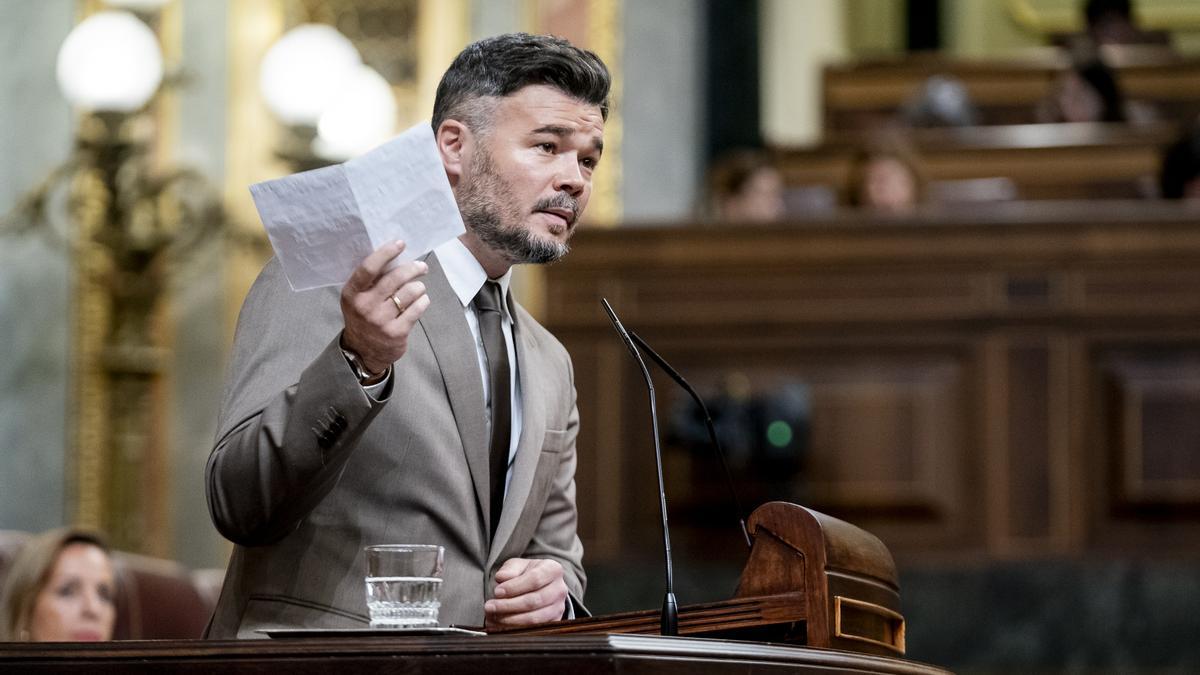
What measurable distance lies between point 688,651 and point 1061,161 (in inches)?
272

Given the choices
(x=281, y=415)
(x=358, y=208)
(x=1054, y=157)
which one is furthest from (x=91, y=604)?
(x=1054, y=157)

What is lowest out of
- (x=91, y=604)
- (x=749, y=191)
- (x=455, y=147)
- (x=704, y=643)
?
(x=91, y=604)

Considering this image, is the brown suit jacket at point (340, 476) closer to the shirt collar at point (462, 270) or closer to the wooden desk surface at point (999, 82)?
the shirt collar at point (462, 270)

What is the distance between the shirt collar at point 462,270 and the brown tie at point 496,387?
2 cm

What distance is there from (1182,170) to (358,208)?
597 cm

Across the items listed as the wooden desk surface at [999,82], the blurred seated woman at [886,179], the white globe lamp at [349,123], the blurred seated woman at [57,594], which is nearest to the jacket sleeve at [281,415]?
the blurred seated woman at [57,594]

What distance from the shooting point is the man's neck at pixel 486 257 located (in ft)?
8.06

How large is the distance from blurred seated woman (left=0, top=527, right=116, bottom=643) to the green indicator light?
232cm

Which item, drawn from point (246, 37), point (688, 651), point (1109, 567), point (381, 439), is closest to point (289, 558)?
point (381, 439)

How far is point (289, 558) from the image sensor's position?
7.28 feet

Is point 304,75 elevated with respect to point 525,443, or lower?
elevated

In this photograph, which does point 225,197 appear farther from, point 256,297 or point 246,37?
point 256,297

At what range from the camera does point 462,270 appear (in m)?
2.46

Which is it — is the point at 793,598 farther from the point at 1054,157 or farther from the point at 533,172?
the point at 1054,157
